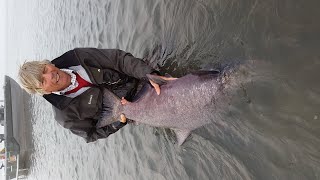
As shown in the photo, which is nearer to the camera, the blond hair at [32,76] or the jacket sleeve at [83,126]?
the blond hair at [32,76]

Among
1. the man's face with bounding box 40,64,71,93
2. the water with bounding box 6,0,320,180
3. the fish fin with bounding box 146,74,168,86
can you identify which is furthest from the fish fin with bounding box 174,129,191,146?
the man's face with bounding box 40,64,71,93

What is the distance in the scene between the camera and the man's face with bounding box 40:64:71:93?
4.91 m

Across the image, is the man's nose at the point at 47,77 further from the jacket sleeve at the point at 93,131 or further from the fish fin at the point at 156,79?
the fish fin at the point at 156,79

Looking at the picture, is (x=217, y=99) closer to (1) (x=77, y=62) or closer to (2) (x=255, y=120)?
(2) (x=255, y=120)

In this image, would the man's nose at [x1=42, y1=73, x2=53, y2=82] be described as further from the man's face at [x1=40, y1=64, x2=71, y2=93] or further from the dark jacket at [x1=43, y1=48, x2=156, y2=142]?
the dark jacket at [x1=43, y1=48, x2=156, y2=142]

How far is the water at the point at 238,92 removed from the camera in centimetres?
402

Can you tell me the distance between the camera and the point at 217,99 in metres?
4.92

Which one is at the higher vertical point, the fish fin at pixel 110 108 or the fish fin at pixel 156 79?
the fish fin at pixel 156 79

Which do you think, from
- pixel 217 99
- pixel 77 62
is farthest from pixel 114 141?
pixel 217 99

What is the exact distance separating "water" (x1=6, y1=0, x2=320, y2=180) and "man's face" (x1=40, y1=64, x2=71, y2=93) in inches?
83.4

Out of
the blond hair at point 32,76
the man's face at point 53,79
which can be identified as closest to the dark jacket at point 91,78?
the man's face at point 53,79

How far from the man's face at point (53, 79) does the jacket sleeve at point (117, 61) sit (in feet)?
1.50

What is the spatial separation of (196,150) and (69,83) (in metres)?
2.44

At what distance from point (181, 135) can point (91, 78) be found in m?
1.86
